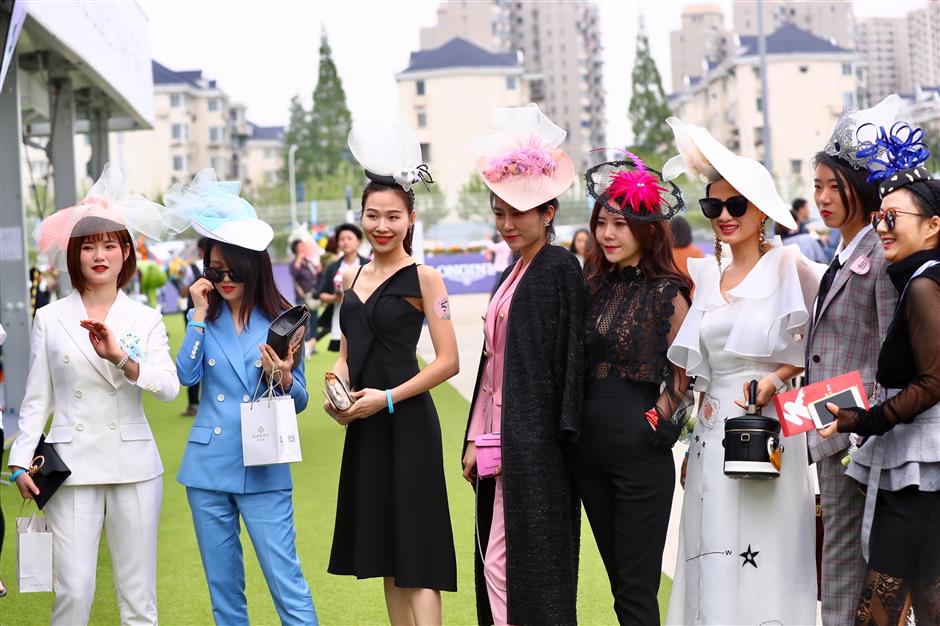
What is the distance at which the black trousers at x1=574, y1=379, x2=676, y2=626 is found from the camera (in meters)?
4.02

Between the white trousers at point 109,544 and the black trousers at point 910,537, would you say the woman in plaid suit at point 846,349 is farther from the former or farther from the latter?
the white trousers at point 109,544

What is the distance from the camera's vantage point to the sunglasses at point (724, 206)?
13.5ft

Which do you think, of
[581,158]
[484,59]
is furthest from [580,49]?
[484,59]

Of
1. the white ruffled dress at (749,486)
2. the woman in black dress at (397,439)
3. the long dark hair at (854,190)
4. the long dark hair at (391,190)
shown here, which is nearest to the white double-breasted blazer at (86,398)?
the woman in black dress at (397,439)

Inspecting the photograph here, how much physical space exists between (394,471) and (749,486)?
1.28m

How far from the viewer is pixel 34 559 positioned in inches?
162

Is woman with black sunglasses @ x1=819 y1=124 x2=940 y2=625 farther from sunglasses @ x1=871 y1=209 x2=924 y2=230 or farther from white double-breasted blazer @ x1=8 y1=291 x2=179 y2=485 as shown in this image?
white double-breasted blazer @ x1=8 y1=291 x2=179 y2=485

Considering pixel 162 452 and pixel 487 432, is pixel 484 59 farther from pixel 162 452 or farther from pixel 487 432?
pixel 487 432

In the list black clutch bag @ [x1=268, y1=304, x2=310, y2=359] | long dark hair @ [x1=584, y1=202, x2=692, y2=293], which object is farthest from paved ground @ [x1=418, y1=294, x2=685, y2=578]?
black clutch bag @ [x1=268, y1=304, x2=310, y2=359]

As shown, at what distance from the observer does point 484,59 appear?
84812mm

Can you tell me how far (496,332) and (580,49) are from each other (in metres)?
126

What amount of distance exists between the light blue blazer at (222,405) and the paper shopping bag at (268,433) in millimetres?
113

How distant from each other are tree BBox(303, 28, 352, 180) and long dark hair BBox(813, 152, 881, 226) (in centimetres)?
6895

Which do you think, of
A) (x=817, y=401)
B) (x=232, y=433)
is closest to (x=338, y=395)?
(x=232, y=433)
